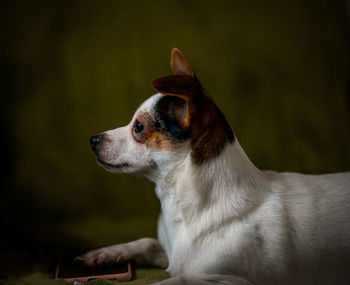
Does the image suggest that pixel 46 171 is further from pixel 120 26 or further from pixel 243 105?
pixel 243 105

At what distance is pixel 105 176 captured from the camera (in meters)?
3.39

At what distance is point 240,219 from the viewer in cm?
211

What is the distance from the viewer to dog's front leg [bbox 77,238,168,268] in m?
2.51

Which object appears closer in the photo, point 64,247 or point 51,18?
point 64,247

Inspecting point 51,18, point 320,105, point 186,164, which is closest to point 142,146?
point 186,164

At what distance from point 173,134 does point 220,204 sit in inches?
14.9

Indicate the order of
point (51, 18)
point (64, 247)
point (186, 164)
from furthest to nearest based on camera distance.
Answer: point (51, 18)
point (64, 247)
point (186, 164)

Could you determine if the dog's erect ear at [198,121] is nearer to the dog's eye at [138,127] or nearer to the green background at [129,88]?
the dog's eye at [138,127]

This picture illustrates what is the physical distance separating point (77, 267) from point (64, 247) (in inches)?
18.4

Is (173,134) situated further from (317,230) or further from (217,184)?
(317,230)

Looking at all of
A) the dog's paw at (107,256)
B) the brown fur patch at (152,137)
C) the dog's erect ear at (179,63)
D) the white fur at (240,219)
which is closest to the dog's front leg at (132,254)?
the dog's paw at (107,256)

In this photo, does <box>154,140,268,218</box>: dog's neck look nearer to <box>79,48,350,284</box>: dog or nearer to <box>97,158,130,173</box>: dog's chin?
<box>79,48,350,284</box>: dog

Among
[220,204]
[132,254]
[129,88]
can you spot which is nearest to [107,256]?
[132,254]

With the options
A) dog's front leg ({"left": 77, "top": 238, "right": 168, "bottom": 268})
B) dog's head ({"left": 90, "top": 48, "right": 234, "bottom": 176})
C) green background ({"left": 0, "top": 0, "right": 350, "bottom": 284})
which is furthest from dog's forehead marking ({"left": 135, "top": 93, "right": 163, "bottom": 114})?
green background ({"left": 0, "top": 0, "right": 350, "bottom": 284})
